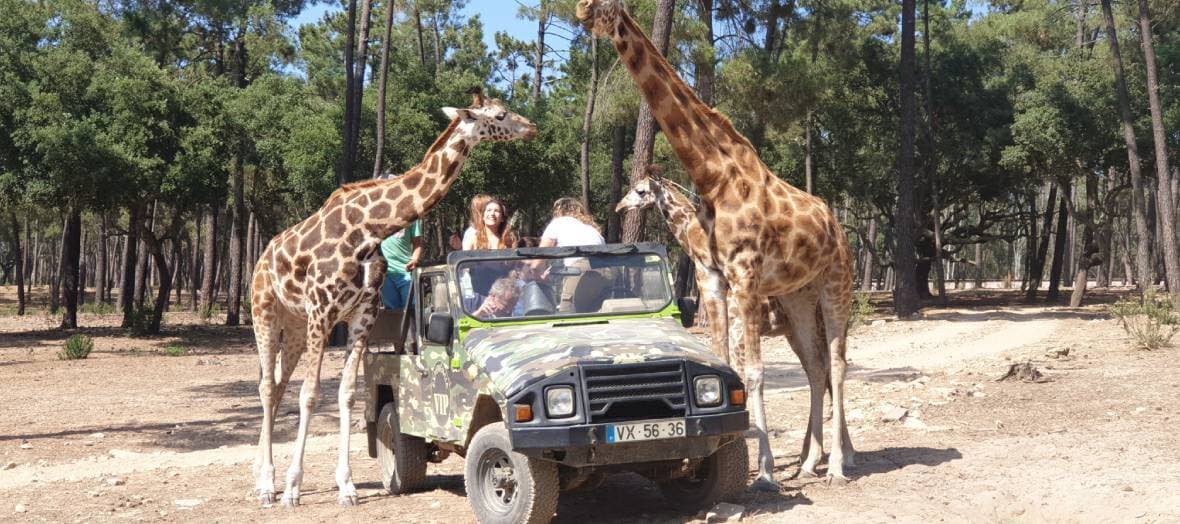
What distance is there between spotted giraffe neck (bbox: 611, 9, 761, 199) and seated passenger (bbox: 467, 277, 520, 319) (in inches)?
80.0

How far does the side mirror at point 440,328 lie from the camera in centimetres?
812

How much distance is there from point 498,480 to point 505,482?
61 mm

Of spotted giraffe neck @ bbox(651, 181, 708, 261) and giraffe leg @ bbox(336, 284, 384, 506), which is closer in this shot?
giraffe leg @ bbox(336, 284, 384, 506)

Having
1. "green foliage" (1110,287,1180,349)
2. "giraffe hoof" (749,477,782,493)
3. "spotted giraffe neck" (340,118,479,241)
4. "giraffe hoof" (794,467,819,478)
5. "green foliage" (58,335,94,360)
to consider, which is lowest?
"giraffe hoof" (794,467,819,478)

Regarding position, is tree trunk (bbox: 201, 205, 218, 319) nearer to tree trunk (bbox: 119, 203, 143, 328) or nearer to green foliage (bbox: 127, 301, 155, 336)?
tree trunk (bbox: 119, 203, 143, 328)

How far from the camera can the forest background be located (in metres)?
28.5

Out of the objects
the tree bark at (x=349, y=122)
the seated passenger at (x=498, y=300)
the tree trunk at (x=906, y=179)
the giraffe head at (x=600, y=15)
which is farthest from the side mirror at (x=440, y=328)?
the tree trunk at (x=906, y=179)

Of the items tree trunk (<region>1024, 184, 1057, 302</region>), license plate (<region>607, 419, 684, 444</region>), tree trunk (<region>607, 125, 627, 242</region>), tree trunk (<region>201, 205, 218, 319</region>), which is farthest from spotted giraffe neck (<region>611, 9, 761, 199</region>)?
tree trunk (<region>1024, 184, 1057, 302</region>)

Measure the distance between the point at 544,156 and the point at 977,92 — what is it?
51.5 feet

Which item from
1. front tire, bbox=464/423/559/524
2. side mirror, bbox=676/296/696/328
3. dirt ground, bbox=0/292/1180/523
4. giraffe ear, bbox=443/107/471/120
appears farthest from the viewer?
giraffe ear, bbox=443/107/471/120

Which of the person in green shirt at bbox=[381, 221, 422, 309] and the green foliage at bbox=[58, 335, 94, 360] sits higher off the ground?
the person in green shirt at bbox=[381, 221, 422, 309]

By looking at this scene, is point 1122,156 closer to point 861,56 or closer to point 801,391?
point 861,56

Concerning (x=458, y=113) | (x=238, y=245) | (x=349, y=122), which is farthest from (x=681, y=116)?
(x=238, y=245)

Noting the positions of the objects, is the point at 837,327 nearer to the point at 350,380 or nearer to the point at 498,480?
the point at 498,480
